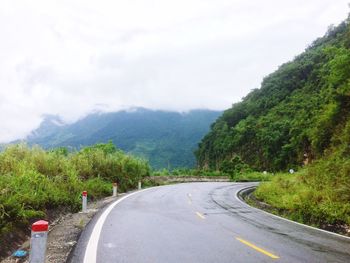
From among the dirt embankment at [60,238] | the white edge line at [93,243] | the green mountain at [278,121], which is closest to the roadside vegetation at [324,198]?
the white edge line at [93,243]

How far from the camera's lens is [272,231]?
10219mm

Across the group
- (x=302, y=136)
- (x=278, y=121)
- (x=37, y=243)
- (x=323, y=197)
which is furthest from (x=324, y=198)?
(x=278, y=121)

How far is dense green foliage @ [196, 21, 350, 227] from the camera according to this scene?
14812 millimetres

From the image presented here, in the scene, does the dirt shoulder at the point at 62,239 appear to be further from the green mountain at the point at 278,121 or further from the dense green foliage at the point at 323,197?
the green mountain at the point at 278,121

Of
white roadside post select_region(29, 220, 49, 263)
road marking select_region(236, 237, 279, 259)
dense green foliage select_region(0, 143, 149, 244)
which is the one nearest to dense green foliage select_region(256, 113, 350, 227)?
road marking select_region(236, 237, 279, 259)

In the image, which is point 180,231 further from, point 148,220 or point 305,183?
point 305,183

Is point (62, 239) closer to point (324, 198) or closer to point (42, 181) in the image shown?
point (42, 181)

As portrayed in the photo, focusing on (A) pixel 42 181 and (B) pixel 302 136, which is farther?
(B) pixel 302 136

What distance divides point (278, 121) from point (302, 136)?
17.8 metres

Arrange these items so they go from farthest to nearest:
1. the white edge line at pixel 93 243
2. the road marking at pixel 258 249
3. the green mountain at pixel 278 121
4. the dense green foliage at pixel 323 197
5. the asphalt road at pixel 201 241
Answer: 1. the green mountain at pixel 278 121
2. the dense green foliage at pixel 323 197
3. the road marking at pixel 258 249
4. the asphalt road at pixel 201 241
5. the white edge line at pixel 93 243

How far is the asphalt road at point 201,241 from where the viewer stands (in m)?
7.01

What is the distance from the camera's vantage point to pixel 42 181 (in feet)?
43.2

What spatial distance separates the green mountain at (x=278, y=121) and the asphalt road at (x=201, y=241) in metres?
Result: 36.6

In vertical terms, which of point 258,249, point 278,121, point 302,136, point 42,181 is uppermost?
point 278,121
